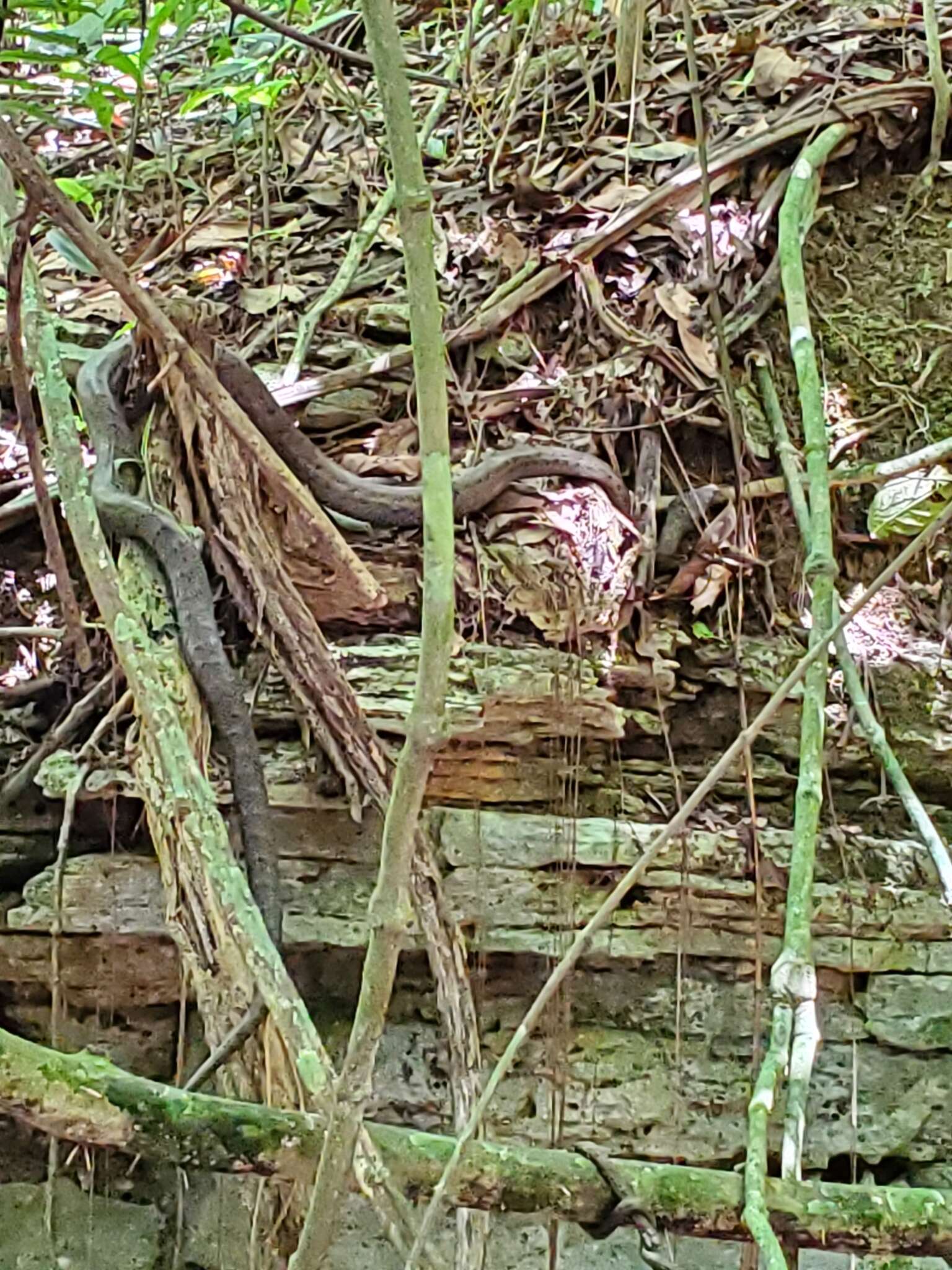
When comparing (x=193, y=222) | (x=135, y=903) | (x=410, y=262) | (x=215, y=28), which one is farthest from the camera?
(x=215, y=28)

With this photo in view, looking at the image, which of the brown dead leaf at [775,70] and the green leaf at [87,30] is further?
the brown dead leaf at [775,70]

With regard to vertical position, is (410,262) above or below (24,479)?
below

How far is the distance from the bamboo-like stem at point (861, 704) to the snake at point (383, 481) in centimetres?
33

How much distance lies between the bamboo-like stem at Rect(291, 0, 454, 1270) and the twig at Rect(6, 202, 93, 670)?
0.61 m

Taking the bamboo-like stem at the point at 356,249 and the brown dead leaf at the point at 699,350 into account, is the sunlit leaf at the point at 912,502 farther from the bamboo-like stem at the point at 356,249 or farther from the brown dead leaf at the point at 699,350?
the bamboo-like stem at the point at 356,249

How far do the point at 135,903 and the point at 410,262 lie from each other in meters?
1.48

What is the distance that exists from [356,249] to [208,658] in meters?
1.28

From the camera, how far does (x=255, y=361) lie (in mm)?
2584

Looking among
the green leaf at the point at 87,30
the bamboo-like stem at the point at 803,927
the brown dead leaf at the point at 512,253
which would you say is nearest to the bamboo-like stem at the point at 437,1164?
the bamboo-like stem at the point at 803,927

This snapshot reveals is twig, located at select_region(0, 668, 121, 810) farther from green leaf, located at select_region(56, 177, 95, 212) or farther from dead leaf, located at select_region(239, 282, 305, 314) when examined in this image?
green leaf, located at select_region(56, 177, 95, 212)

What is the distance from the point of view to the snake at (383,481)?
2207 millimetres

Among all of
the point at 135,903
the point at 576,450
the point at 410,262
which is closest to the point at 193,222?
the point at 576,450

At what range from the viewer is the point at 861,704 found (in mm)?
1767

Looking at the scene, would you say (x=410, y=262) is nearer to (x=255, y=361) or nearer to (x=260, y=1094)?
(x=260, y=1094)
